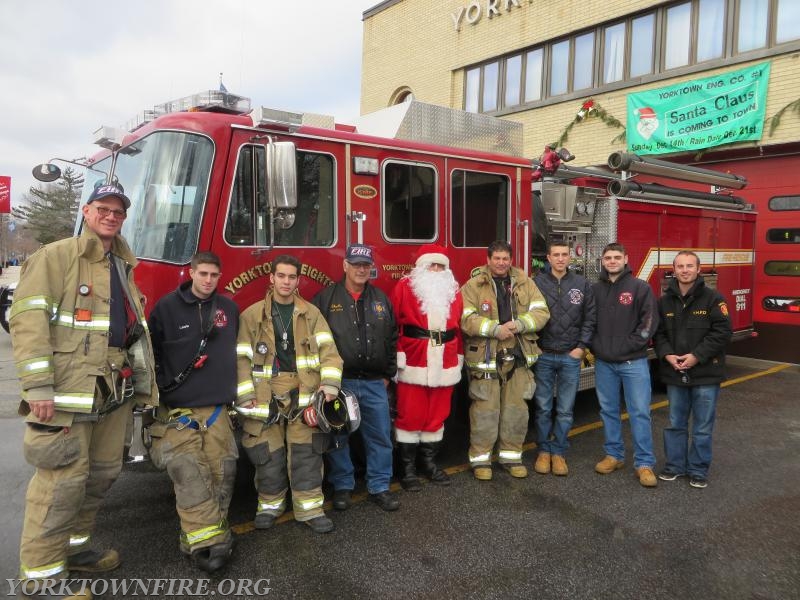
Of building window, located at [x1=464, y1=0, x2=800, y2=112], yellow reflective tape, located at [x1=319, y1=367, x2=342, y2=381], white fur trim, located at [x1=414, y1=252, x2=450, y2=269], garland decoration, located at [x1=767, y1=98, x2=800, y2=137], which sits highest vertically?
building window, located at [x1=464, y1=0, x2=800, y2=112]

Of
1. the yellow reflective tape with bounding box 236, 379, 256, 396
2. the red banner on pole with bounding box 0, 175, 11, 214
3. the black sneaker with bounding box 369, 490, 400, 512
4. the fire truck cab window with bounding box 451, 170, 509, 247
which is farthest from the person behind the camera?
the red banner on pole with bounding box 0, 175, 11, 214

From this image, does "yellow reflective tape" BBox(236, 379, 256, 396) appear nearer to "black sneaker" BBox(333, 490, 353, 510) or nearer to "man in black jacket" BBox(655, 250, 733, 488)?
"black sneaker" BBox(333, 490, 353, 510)

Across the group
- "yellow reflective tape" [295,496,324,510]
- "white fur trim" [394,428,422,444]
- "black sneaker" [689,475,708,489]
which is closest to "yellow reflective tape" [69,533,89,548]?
"yellow reflective tape" [295,496,324,510]

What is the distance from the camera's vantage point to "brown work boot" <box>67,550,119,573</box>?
3.10 metres

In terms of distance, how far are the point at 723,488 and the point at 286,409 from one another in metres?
3.30

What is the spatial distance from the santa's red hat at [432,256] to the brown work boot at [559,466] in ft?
5.88

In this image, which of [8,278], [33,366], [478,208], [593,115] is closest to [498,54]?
[593,115]

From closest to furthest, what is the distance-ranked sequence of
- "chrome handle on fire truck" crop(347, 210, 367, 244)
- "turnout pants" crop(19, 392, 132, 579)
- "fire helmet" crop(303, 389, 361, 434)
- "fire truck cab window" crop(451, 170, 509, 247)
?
"turnout pants" crop(19, 392, 132, 579)
"fire helmet" crop(303, 389, 361, 434)
"chrome handle on fire truck" crop(347, 210, 367, 244)
"fire truck cab window" crop(451, 170, 509, 247)

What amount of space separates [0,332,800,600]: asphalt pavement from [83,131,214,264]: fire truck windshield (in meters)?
1.45

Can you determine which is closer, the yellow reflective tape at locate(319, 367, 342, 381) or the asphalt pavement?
the asphalt pavement

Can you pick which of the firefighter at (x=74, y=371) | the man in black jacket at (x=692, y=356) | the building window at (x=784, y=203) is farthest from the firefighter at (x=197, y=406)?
the building window at (x=784, y=203)

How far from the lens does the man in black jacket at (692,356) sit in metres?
4.25

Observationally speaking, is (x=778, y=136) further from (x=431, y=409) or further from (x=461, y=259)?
(x=431, y=409)

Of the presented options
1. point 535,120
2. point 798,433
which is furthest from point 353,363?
point 535,120
